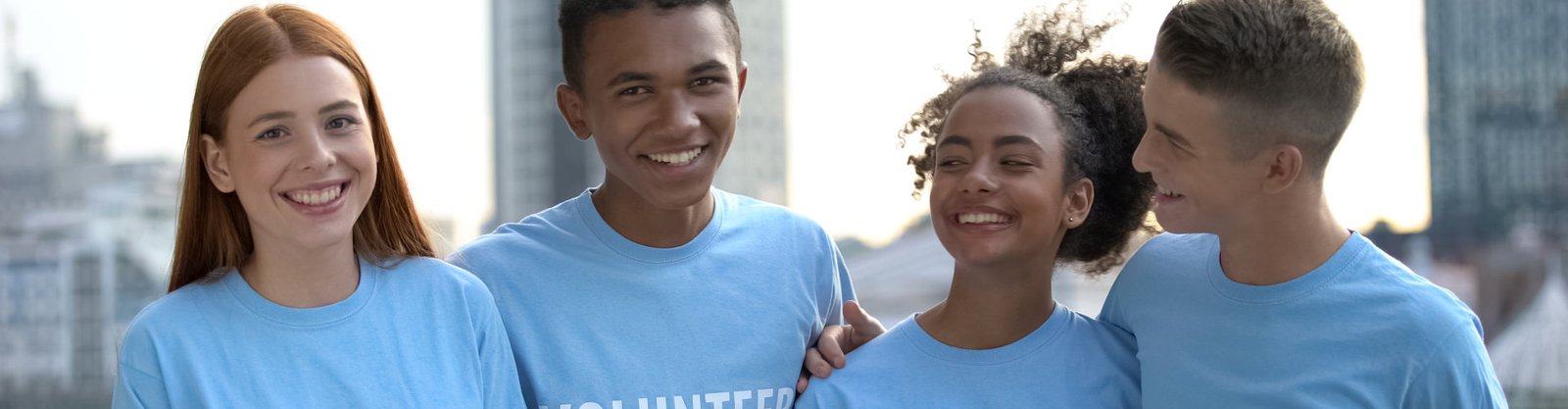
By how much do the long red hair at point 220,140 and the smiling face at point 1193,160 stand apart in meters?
0.80

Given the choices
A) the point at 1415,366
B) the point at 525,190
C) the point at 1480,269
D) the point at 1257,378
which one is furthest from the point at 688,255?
the point at 525,190

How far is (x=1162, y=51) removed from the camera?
1.36m

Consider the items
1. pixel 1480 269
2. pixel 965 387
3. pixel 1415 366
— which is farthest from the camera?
pixel 1480 269

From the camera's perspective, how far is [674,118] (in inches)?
59.6

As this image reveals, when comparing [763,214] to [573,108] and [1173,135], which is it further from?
[1173,135]

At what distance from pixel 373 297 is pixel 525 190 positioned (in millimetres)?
40218

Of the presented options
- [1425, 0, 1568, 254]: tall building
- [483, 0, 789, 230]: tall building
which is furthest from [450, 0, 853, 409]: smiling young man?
[483, 0, 789, 230]: tall building

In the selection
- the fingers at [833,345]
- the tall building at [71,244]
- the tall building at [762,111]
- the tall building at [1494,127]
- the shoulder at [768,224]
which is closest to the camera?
the fingers at [833,345]

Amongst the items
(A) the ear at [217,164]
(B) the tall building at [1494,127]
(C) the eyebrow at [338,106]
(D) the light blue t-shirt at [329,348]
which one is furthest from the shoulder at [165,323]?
(B) the tall building at [1494,127]

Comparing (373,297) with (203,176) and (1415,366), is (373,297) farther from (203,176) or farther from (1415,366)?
(1415,366)

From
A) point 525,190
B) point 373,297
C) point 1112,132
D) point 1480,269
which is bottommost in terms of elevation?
point 1480,269

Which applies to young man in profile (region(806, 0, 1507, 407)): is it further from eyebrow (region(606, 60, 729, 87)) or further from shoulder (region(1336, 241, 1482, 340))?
eyebrow (region(606, 60, 729, 87))

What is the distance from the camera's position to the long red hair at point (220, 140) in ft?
4.49

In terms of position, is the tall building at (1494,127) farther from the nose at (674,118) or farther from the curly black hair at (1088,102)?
the nose at (674,118)
